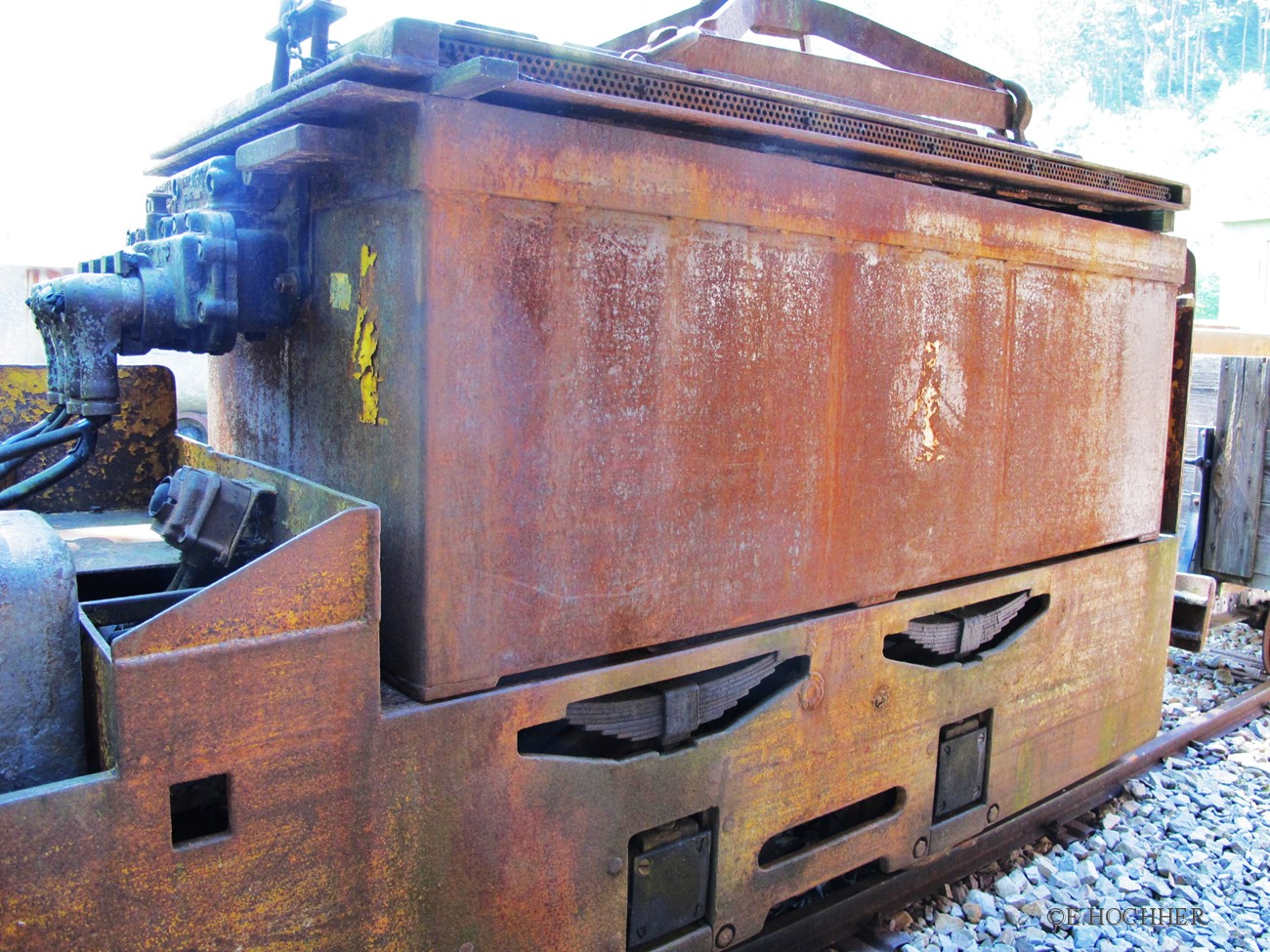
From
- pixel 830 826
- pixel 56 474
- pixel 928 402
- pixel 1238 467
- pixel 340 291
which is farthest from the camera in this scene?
pixel 1238 467

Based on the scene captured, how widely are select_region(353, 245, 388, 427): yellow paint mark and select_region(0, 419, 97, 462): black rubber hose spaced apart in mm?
755

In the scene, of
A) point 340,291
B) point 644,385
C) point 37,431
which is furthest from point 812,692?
point 37,431

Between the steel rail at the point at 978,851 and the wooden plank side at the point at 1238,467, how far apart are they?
1.44 metres

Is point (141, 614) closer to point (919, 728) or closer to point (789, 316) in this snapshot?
point (789, 316)

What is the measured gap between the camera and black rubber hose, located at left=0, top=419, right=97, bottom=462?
2457mm

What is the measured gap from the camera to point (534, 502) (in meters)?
2.28

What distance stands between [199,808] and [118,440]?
1740 mm

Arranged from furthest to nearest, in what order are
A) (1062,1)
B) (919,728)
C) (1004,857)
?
(1062,1)
(1004,857)
(919,728)

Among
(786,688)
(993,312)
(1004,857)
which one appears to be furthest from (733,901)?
(993,312)

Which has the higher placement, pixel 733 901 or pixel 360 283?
pixel 360 283

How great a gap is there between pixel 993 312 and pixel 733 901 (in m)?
2.10

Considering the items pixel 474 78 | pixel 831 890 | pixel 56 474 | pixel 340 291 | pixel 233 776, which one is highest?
pixel 474 78

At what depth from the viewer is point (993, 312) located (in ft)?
11.2

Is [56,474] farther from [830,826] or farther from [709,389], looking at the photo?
[830,826]
